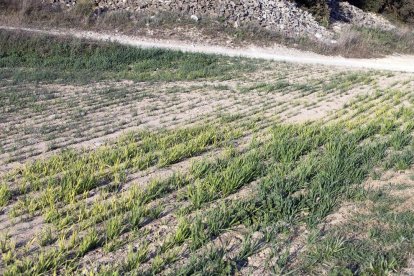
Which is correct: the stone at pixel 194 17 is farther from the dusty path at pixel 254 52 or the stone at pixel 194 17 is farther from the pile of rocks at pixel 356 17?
the pile of rocks at pixel 356 17

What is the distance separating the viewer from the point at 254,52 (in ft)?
71.7

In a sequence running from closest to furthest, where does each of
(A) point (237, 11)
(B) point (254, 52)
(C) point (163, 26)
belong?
1. (B) point (254, 52)
2. (C) point (163, 26)
3. (A) point (237, 11)

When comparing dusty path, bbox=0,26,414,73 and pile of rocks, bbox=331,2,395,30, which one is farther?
pile of rocks, bbox=331,2,395,30

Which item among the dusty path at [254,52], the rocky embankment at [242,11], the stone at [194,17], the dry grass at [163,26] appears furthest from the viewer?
the rocky embankment at [242,11]

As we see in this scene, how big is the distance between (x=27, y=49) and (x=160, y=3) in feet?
29.3

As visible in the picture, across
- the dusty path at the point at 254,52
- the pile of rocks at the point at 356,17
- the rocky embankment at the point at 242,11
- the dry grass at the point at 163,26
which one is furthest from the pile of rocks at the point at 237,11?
the pile of rocks at the point at 356,17

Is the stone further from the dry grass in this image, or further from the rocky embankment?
the dry grass

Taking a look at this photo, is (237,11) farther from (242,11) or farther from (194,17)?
(194,17)

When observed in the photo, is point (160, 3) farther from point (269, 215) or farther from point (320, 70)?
point (269, 215)

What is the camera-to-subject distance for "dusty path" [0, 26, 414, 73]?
20.0 metres

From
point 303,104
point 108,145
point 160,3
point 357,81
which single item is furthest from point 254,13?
point 108,145

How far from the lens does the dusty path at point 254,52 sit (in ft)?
65.5

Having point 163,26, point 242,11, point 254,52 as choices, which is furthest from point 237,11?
point 163,26

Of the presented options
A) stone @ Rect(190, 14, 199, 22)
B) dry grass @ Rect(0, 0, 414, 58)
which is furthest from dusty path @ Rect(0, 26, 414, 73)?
stone @ Rect(190, 14, 199, 22)
